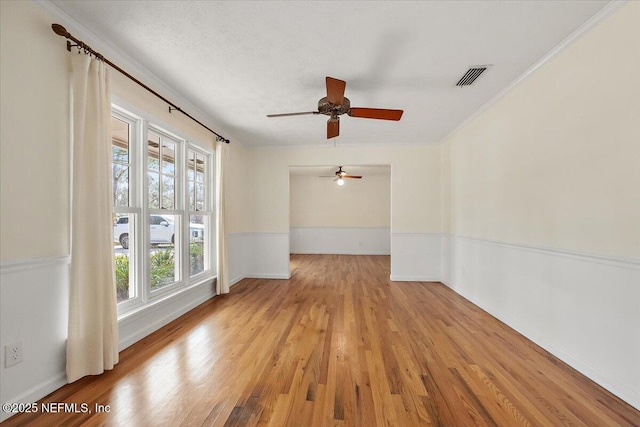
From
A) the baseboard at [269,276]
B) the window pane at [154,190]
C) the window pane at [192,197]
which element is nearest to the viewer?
the window pane at [154,190]

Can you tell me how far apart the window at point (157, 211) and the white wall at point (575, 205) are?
12.6ft

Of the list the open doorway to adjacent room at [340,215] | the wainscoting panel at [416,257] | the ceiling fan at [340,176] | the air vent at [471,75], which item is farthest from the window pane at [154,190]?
the open doorway to adjacent room at [340,215]

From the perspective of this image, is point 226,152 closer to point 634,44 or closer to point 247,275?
point 247,275

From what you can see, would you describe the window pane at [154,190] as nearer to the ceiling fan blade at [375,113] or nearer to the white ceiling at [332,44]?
the white ceiling at [332,44]

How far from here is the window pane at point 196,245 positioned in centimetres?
361

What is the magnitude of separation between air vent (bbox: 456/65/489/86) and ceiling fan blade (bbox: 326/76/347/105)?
126 cm

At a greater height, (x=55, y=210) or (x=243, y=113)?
(x=243, y=113)

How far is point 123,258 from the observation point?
251cm

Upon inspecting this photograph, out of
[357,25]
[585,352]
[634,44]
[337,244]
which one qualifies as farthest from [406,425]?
[337,244]

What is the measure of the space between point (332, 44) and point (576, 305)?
2882mm

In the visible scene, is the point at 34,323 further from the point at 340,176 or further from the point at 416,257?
the point at 340,176

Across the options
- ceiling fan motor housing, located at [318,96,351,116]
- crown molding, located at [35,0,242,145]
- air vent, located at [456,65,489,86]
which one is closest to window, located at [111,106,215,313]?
crown molding, located at [35,0,242,145]

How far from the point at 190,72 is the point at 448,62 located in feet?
8.04

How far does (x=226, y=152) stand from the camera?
161 inches
